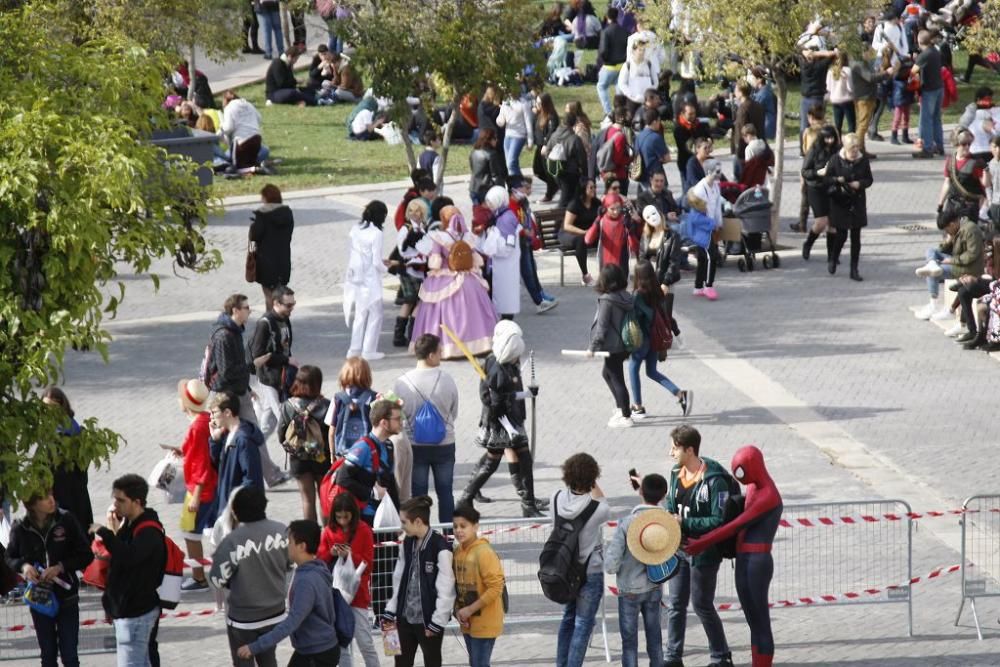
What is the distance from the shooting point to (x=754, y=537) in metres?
10.6

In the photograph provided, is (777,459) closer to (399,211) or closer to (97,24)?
(399,211)

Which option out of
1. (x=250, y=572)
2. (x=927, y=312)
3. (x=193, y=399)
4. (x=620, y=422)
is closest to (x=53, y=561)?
(x=250, y=572)

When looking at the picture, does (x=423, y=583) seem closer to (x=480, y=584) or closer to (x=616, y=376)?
(x=480, y=584)

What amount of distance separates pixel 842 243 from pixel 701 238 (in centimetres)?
193

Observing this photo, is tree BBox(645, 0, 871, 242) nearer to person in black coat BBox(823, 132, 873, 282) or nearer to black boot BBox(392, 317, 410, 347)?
person in black coat BBox(823, 132, 873, 282)

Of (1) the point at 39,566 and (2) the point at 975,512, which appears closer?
(1) the point at 39,566

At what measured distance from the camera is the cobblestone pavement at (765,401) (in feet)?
38.2

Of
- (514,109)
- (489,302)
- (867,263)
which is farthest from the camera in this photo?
(514,109)

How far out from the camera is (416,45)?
2052cm

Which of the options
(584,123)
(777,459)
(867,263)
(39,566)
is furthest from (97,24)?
(39,566)

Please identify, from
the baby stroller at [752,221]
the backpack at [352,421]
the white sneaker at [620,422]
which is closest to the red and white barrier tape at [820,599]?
the backpack at [352,421]

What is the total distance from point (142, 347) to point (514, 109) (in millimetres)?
9485

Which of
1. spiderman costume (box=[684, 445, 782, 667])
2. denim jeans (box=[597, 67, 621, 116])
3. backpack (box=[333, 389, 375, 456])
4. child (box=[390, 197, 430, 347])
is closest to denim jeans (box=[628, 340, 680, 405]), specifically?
child (box=[390, 197, 430, 347])

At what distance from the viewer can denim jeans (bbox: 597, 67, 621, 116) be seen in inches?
1232
